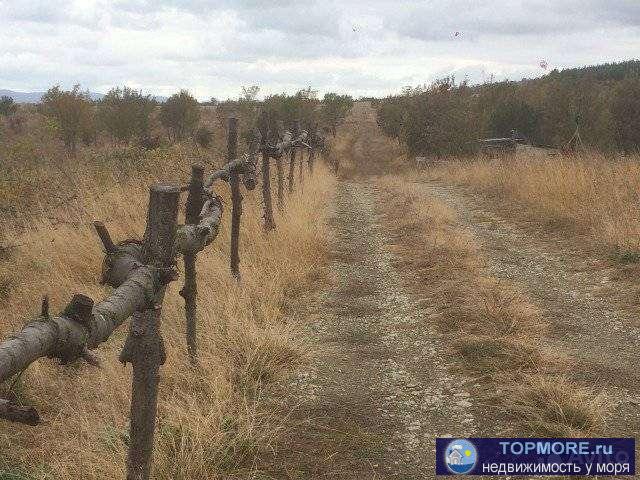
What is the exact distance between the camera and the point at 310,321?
5215mm

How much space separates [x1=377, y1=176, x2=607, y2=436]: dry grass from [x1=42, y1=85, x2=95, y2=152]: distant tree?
29.0 meters

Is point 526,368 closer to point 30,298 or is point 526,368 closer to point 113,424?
point 113,424

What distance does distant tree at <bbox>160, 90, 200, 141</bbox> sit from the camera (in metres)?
40.8

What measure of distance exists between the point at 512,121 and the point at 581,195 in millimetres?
20826

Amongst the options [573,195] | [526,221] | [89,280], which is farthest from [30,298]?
[573,195]

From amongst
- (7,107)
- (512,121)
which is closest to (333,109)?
(512,121)

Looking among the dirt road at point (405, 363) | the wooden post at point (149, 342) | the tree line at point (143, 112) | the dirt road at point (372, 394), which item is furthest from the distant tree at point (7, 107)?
the wooden post at point (149, 342)

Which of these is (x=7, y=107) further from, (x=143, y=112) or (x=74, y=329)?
(x=74, y=329)

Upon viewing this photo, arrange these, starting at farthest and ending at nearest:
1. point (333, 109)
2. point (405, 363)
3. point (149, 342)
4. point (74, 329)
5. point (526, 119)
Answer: point (333, 109), point (526, 119), point (405, 363), point (149, 342), point (74, 329)

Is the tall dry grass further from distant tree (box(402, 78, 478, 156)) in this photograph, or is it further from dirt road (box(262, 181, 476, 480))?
distant tree (box(402, 78, 478, 156))

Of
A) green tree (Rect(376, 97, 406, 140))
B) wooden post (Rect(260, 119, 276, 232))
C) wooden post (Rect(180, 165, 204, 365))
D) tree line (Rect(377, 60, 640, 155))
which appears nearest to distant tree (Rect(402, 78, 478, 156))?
tree line (Rect(377, 60, 640, 155))

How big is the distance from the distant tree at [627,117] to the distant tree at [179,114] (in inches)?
1150

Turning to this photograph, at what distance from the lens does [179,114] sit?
41031 mm
